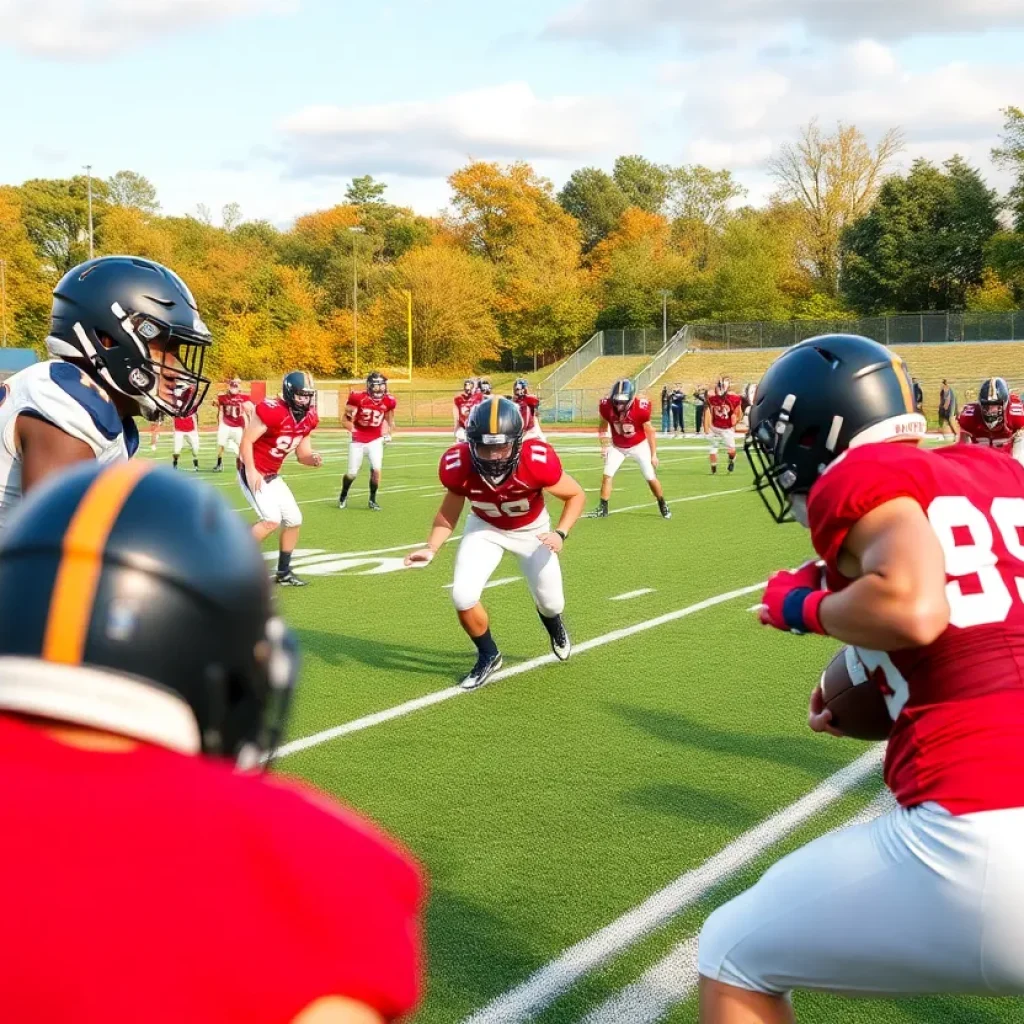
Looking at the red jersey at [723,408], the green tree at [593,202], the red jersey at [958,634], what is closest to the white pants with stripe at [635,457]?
the red jersey at [723,408]

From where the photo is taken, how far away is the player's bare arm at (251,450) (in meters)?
11.1

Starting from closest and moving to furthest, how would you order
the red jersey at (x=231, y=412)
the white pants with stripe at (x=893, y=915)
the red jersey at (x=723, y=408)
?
the white pants with stripe at (x=893, y=915), the red jersey at (x=723, y=408), the red jersey at (x=231, y=412)

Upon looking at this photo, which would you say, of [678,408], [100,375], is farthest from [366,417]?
[678,408]

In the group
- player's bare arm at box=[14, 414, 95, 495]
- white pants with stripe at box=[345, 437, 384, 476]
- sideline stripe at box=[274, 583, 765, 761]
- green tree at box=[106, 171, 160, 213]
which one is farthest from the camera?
green tree at box=[106, 171, 160, 213]

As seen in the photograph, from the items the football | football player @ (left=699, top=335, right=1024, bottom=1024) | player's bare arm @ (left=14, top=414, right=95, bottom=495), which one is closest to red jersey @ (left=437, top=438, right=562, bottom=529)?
player's bare arm @ (left=14, top=414, right=95, bottom=495)

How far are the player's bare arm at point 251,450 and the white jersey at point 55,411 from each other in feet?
22.7

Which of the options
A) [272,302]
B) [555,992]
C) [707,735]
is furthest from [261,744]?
[272,302]

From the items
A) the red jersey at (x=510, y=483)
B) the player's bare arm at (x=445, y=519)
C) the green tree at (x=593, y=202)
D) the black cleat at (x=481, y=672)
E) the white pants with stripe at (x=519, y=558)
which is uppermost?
the green tree at (x=593, y=202)

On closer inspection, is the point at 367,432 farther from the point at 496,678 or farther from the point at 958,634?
the point at 958,634

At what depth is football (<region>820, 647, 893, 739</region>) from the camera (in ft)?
8.82

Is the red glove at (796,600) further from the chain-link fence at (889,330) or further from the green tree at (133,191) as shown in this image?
the green tree at (133,191)

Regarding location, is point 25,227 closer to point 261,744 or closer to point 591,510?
point 591,510

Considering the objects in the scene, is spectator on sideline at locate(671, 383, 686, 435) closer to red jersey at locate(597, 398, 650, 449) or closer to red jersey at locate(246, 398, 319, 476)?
red jersey at locate(597, 398, 650, 449)

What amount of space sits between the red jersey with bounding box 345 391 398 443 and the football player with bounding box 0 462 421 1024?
16319 millimetres
